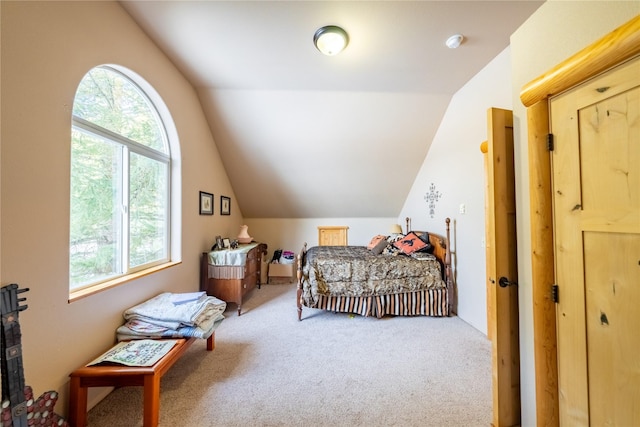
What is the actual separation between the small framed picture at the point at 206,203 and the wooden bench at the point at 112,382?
6.41ft

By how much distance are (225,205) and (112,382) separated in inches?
109

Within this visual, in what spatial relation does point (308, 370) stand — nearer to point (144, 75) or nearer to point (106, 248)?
point (106, 248)

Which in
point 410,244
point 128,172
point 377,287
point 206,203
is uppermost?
point 128,172

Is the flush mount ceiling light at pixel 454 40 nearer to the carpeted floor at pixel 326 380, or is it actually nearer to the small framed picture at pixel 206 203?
the carpeted floor at pixel 326 380

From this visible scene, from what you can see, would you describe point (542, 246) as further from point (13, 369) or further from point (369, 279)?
point (13, 369)

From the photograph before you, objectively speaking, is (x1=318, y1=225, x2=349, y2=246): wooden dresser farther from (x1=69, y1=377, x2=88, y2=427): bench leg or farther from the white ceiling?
(x1=69, y1=377, x2=88, y2=427): bench leg

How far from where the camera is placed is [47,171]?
4.20 ft

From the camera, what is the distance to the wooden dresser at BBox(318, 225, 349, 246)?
16.6 ft

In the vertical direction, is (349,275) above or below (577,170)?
below

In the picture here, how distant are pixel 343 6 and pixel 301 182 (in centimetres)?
275

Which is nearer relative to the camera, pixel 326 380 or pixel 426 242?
pixel 326 380

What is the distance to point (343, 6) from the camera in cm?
166

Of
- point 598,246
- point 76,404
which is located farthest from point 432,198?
point 76,404

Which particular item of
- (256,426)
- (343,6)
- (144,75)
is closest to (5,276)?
(256,426)
